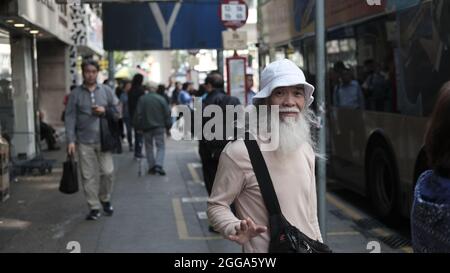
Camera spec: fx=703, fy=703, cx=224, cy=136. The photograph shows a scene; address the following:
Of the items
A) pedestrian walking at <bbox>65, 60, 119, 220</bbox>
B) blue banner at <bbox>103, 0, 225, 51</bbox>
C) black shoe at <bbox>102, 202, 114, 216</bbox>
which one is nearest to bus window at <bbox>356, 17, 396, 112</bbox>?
pedestrian walking at <bbox>65, 60, 119, 220</bbox>

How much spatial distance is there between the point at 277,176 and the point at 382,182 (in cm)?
575

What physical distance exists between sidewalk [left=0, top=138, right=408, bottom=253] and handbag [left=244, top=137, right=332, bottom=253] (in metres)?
3.95

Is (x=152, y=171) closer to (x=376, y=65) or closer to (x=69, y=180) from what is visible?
(x=69, y=180)

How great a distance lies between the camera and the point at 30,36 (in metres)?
14.5

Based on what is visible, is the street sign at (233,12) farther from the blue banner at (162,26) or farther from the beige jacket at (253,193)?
the beige jacket at (253,193)

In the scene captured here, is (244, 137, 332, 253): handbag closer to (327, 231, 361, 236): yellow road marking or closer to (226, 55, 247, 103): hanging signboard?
(327, 231, 361, 236): yellow road marking

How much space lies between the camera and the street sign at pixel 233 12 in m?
11.2

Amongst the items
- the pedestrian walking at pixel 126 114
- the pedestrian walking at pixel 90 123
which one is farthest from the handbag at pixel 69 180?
the pedestrian walking at pixel 126 114

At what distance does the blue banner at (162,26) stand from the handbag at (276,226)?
1285 cm

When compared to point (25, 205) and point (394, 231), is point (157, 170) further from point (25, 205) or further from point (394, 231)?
point (394, 231)

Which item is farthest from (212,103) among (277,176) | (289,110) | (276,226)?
(276,226)

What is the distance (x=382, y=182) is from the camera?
841 cm

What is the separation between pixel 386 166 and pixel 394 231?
0.76 metres
